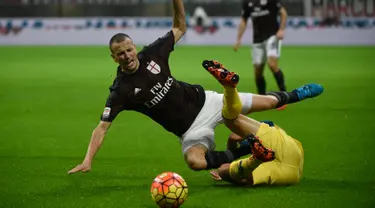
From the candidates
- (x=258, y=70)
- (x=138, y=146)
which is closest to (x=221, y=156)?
(x=138, y=146)

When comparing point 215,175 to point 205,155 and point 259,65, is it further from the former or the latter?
point 259,65

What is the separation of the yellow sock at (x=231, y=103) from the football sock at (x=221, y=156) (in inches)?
18.6

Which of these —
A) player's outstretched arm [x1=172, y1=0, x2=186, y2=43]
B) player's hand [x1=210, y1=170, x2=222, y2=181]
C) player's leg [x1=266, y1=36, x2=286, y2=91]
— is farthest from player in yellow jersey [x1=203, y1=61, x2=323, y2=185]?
player's leg [x1=266, y1=36, x2=286, y2=91]

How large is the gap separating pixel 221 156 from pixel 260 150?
1010mm

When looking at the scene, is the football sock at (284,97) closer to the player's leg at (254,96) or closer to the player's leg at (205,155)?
the player's leg at (254,96)

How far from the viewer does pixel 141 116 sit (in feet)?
45.9

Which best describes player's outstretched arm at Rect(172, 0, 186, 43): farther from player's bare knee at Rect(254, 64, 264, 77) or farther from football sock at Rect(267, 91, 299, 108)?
player's bare knee at Rect(254, 64, 264, 77)

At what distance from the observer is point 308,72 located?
72.7 feet

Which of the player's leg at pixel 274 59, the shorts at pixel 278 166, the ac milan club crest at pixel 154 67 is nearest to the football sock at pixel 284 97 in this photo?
the shorts at pixel 278 166

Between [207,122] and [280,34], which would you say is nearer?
[207,122]

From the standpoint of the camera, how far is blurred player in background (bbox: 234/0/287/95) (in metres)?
15.6

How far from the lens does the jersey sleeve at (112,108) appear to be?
26.2 feet

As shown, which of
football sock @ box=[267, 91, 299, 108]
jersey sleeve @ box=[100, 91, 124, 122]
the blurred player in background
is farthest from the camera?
the blurred player in background

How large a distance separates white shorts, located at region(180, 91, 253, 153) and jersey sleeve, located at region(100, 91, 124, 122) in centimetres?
80
